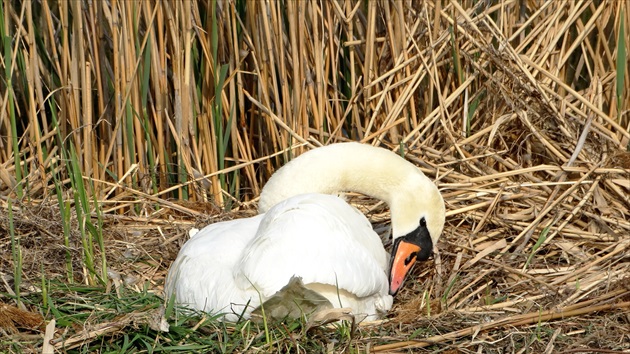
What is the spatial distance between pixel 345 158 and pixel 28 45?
5.46 feet

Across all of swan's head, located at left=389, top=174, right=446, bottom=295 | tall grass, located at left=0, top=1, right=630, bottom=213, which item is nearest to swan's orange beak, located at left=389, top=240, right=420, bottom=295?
swan's head, located at left=389, top=174, right=446, bottom=295

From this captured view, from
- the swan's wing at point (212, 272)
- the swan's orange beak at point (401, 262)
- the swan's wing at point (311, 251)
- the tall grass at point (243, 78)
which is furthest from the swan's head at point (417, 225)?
the tall grass at point (243, 78)

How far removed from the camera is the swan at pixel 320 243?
3080 mm

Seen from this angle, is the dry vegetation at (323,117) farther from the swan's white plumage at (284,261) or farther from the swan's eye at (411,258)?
the swan's white plumage at (284,261)

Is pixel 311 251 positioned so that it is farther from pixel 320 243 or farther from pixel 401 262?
pixel 401 262

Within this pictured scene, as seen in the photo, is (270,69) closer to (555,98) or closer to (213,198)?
(213,198)

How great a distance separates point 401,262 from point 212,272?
2.87ft

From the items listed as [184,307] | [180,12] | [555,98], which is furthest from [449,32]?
[184,307]

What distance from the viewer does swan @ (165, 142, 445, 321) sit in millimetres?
3080

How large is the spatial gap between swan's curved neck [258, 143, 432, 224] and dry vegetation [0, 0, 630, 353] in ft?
1.33

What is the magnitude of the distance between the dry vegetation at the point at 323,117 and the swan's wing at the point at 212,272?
572mm

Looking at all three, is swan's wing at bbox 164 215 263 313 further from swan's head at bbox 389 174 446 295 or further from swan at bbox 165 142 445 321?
swan's head at bbox 389 174 446 295

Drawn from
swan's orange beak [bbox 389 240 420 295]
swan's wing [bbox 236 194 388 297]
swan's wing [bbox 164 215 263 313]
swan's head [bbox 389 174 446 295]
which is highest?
swan's wing [bbox 236 194 388 297]

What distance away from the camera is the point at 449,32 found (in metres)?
4.64
